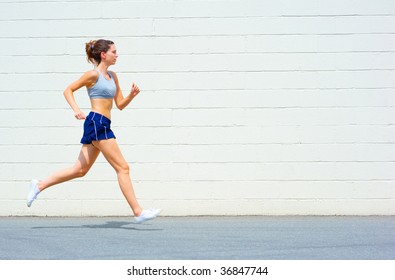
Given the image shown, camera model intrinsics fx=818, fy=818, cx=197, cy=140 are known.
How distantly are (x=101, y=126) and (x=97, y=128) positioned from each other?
0.04m

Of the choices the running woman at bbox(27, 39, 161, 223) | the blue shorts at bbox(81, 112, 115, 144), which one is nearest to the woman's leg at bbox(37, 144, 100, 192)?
the running woman at bbox(27, 39, 161, 223)

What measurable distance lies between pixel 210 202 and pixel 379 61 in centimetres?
249

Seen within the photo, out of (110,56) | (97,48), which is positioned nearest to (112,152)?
(110,56)

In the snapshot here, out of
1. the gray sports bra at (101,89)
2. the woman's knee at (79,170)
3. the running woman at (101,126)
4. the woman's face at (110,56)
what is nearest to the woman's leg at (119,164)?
the running woman at (101,126)

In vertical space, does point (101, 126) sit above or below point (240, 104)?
below

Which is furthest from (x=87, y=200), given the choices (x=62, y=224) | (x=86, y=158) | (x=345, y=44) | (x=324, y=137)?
(x=345, y=44)

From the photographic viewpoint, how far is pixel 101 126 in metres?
7.98

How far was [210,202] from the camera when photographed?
9344 millimetres

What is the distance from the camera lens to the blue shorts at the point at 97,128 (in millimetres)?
7977

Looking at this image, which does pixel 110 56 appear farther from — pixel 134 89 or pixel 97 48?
pixel 134 89

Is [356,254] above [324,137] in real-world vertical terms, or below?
below

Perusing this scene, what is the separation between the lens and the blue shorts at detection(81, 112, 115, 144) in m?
7.98

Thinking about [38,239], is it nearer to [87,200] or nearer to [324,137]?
[87,200]

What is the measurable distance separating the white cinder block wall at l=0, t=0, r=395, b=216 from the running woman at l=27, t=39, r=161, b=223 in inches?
43.1
